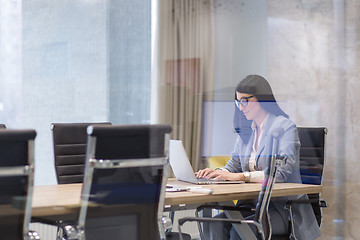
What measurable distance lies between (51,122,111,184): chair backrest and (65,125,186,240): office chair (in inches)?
49.9

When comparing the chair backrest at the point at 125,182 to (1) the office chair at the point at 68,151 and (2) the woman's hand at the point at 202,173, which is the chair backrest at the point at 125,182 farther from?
(1) the office chair at the point at 68,151

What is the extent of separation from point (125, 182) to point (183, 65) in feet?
8.89

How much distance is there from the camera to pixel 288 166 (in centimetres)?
331

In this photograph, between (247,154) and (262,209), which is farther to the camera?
(247,154)

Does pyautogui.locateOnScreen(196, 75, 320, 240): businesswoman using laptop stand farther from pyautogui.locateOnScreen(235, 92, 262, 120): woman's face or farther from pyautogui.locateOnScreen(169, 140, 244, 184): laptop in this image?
pyautogui.locateOnScreen(169, 140, 244, 184): laptop

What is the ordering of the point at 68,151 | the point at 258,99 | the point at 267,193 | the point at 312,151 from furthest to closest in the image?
the point at 312,151, the point at 68,151, the point at 258,99, the point at 267,193

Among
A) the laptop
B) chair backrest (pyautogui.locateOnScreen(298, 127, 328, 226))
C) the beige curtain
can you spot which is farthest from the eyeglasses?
the beige curtain

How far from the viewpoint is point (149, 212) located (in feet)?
8.26

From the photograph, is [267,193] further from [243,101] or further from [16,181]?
[16,181]

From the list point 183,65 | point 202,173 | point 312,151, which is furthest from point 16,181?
point 183,65

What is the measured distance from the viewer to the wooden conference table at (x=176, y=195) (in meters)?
2.43

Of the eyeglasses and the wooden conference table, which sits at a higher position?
the eyeglasses

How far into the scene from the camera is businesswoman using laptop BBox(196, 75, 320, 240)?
3236 millimetres

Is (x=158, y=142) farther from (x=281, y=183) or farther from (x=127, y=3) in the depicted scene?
(x=127, y=3)
